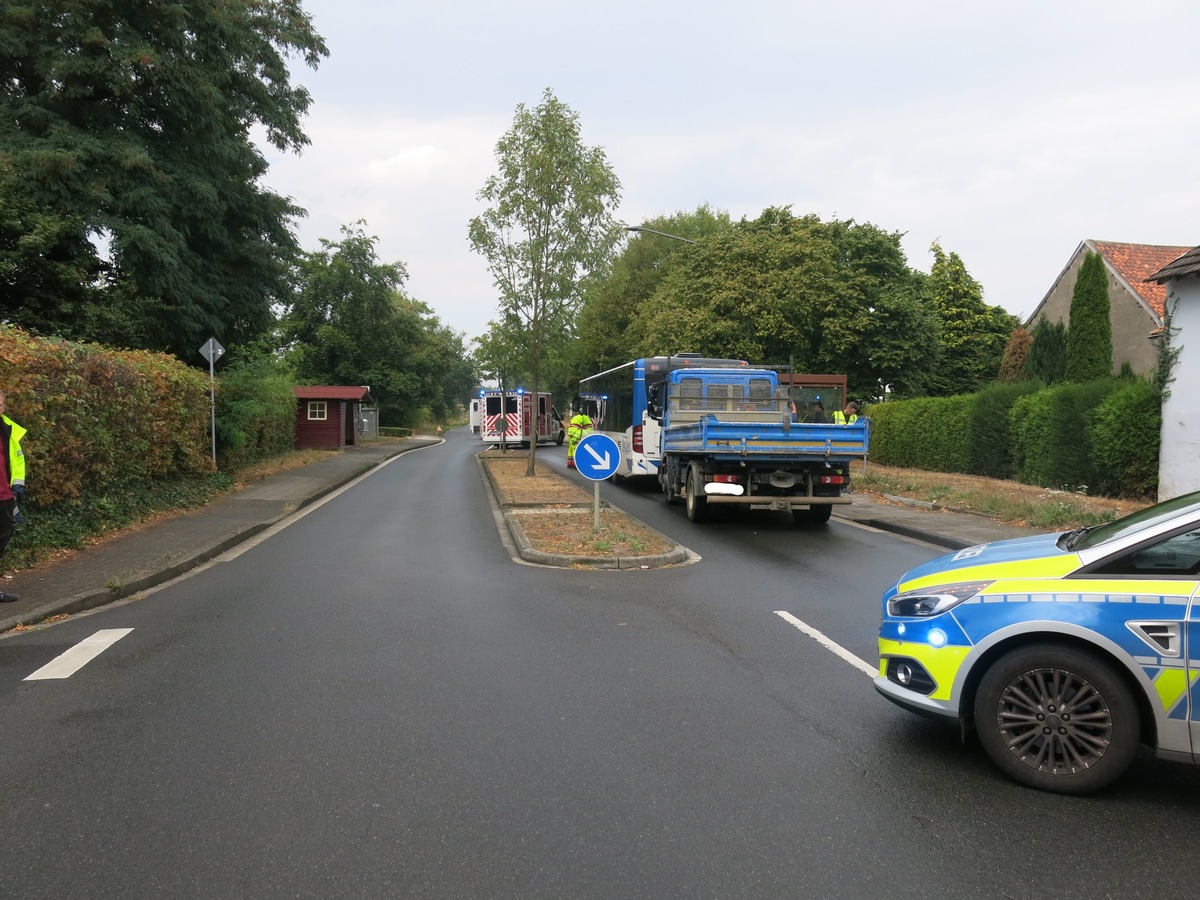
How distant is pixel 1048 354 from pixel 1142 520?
28600mm

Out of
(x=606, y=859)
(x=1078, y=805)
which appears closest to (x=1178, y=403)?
(x=1078, y=805)

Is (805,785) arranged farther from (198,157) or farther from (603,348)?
(603,348)

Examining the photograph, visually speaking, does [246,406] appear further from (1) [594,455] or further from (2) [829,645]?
(2) [829,645]

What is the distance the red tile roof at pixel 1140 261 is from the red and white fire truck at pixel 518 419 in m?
24.0

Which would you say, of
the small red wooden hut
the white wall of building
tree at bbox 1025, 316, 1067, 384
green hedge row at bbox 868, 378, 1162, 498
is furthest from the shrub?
the small red wooden hut

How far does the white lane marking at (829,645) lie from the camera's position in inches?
224

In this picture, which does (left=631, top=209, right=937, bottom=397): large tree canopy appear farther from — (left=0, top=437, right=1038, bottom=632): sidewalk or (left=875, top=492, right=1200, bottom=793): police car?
(left=875, top=492, right=1200, bottom=793): police car

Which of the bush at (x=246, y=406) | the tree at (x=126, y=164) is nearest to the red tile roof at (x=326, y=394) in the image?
the bush at (x=246, y=406)

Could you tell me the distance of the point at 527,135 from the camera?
20.7 m

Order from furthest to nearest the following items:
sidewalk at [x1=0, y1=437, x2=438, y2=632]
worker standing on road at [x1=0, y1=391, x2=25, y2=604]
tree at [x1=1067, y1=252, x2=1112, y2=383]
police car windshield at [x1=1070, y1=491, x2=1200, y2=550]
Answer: tree at [x1=1067, y1=252, x2=1112, y2=383] < sidewalk at [x1=0, y1=437, x2=438, y2=632] < worker standing on road at [x1=0, y1=391, x2=25, y2=604] < police car windshield at [x1=1070, y1=491, x2=1200, y2=550]

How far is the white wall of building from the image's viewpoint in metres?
14.6

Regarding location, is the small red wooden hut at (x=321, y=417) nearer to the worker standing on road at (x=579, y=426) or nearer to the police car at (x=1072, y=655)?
the worker standing on road at (x=579, y=426)

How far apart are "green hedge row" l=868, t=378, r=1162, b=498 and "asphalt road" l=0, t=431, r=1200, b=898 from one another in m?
11.6

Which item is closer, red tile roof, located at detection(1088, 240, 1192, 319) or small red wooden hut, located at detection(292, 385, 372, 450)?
red tile roof, located at detection(1088, 240, 1192, 319)
